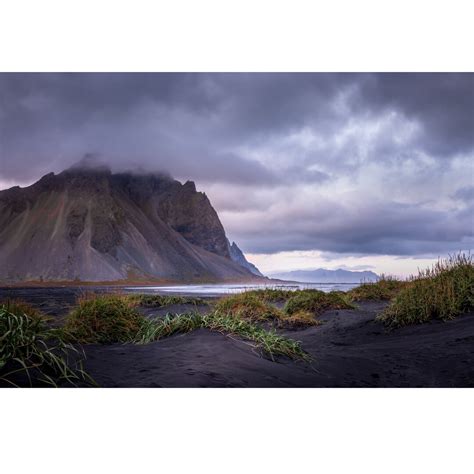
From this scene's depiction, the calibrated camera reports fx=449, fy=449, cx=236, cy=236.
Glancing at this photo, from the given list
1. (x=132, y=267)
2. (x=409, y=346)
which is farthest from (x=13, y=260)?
(x=409, y=346)

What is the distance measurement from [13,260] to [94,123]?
220ft

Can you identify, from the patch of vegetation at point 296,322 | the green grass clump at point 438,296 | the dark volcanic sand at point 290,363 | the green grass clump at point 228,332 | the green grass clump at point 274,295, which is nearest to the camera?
the dark volcanic sand at point 290,363

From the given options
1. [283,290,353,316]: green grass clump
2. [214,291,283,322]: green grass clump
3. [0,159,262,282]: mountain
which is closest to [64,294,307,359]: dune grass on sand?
[214,291,283,322]: green grass clump

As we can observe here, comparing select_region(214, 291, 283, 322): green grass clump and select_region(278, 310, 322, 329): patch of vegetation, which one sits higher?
select_region(214, 291, 283, 322): green grass clump

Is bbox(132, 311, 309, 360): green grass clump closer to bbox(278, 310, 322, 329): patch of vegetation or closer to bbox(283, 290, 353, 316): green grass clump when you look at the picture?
bbox(278, 310, 322, 329): patch of vegetation

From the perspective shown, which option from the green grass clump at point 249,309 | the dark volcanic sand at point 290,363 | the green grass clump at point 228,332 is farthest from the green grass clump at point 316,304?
the green grass clump at point 228,332

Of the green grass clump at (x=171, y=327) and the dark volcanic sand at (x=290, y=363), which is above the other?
the green grass clump at (x=171, y=327)

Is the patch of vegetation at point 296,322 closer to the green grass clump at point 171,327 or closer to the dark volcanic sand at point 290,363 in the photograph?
the dark volcanic sand at point 290,363

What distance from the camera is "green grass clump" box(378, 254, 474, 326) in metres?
8.93

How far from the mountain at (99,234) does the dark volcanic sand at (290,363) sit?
61.7 meters

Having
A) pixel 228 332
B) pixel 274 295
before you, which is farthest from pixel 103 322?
pixel 274 295

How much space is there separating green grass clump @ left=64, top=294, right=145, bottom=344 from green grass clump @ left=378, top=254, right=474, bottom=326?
537 cm

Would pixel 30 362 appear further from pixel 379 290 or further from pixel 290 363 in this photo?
pixel 379 290

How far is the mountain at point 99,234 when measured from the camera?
73.2 metres
